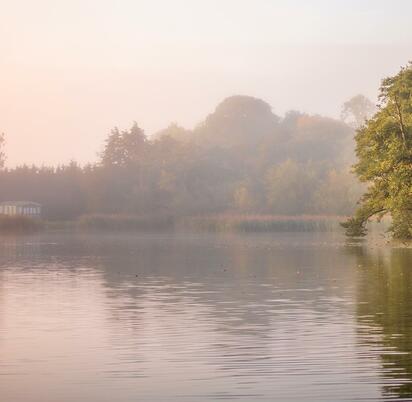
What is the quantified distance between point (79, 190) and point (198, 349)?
136310mm

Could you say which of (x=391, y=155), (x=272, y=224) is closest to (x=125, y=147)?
(x=272, y=224)

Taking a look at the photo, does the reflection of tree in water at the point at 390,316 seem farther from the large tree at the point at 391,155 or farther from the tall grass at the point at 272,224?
the tall grass at the point at 272,224

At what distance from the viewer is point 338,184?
496ft

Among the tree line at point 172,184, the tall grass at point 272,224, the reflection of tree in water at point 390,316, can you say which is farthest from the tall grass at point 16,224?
the reflection of tree in water at point 390,316

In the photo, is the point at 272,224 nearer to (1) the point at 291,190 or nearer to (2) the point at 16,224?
(2) the point at 16,224

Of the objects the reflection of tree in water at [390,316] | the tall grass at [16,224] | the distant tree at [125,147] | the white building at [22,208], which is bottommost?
the reflection of tree in water at [390,316]

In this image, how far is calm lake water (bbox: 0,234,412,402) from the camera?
1577 centimetres

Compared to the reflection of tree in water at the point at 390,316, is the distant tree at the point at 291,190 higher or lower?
higher

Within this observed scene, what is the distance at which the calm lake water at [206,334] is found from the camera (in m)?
15.8

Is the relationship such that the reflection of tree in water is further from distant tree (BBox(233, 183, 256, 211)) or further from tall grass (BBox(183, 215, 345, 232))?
distant tree (BBox(233, 183, 256, 211))

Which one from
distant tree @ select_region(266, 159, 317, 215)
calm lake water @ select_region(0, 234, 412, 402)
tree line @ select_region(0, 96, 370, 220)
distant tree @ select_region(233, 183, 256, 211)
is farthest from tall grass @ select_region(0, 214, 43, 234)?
calm lake water @ select_region(0, 234, 412, 402)

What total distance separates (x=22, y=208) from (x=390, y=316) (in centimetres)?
13045

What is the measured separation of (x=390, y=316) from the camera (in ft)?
85.0

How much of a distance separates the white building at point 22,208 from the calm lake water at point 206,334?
348 feet
